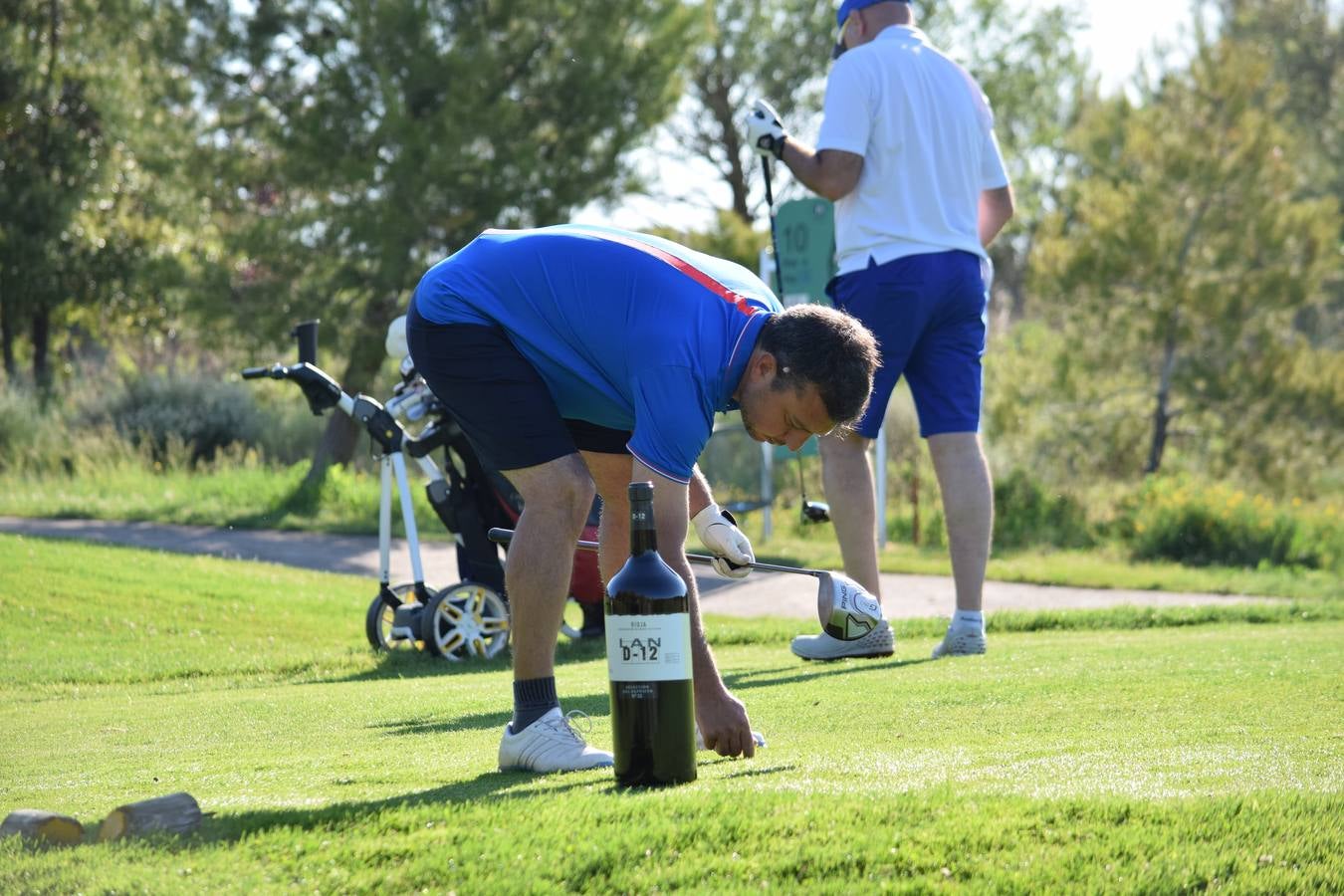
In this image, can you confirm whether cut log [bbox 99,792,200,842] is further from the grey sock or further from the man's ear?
the man's ear

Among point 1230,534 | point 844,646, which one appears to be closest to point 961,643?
point 844,646

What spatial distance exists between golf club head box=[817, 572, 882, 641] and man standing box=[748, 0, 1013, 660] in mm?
2316

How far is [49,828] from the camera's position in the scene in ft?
11.2

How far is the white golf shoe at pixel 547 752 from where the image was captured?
13.9 feet

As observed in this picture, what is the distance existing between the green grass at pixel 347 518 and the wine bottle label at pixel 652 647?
331 inches

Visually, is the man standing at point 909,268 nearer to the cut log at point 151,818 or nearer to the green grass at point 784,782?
the green grass at point 784,782

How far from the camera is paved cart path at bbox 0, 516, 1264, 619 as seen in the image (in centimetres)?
1085

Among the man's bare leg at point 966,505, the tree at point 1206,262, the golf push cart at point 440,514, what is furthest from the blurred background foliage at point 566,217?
the man's bare leg at point 966,505

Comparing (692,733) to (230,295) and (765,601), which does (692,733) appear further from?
(230,295)

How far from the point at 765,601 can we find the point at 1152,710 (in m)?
6.19

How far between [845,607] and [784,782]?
2.76 ft

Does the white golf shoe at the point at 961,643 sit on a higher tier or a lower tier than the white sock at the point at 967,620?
lower

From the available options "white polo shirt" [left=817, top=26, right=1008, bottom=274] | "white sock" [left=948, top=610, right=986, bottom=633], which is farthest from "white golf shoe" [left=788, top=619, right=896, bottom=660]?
"white polo shirt" [left=817, top=26, right=1008, bottom=274]

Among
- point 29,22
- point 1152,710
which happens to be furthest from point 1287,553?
point 29,22
